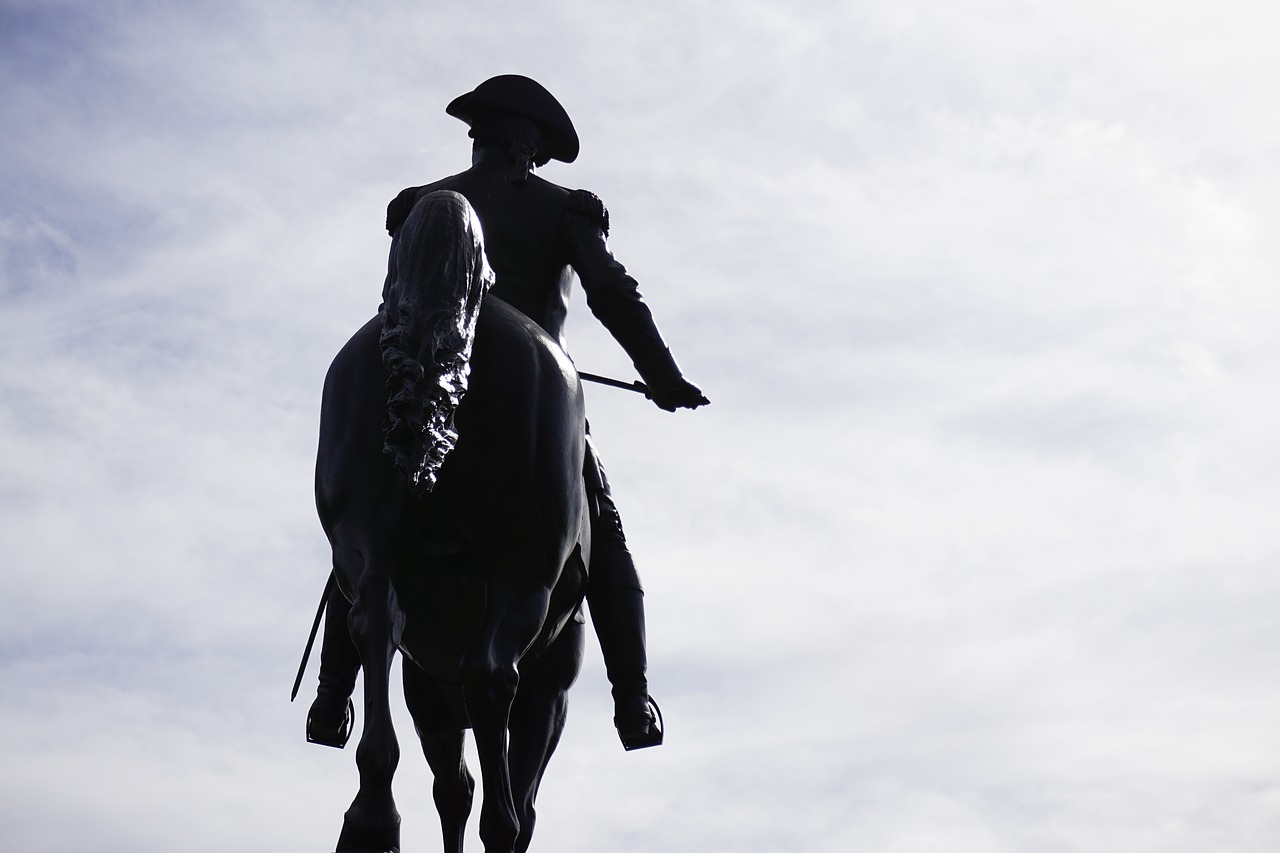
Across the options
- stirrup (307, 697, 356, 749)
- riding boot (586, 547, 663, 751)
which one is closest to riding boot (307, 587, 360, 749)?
stirrup (307, 697, 356, 749)

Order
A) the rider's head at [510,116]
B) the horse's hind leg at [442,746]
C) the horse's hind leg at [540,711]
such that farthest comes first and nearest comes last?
the rider's head at [510,116], the horse's hind leg at [442,746], the horse's hind leg at [540,711]

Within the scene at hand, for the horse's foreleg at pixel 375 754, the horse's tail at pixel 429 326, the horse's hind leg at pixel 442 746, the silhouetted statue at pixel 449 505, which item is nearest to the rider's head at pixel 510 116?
the silhouetted statue at pixel 449 505

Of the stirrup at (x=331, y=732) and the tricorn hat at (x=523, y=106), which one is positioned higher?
the tricorn hat at (x=523, y=106)

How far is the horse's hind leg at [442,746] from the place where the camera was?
10453mm

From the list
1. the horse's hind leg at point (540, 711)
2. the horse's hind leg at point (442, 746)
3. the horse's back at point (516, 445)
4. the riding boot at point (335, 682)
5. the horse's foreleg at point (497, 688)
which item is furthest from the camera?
the horse's hind leg at point (442, 746)

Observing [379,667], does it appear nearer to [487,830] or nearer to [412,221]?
[487,830]

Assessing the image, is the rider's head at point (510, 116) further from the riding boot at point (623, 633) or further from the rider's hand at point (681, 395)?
the riding boot at point (623, 633)

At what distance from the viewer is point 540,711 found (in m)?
10.4

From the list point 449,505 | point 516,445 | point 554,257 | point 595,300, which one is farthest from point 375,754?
point 554,257

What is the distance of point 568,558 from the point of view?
9.77 metres

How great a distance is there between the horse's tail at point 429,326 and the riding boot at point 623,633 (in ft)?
6.64

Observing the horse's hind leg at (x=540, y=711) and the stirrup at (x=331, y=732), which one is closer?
the stirrup at (x=331, y=732)

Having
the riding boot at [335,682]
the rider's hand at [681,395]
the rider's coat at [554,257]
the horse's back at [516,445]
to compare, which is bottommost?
the riding boot at [335,682]

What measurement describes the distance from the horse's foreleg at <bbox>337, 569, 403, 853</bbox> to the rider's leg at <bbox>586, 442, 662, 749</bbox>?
2127 mm
